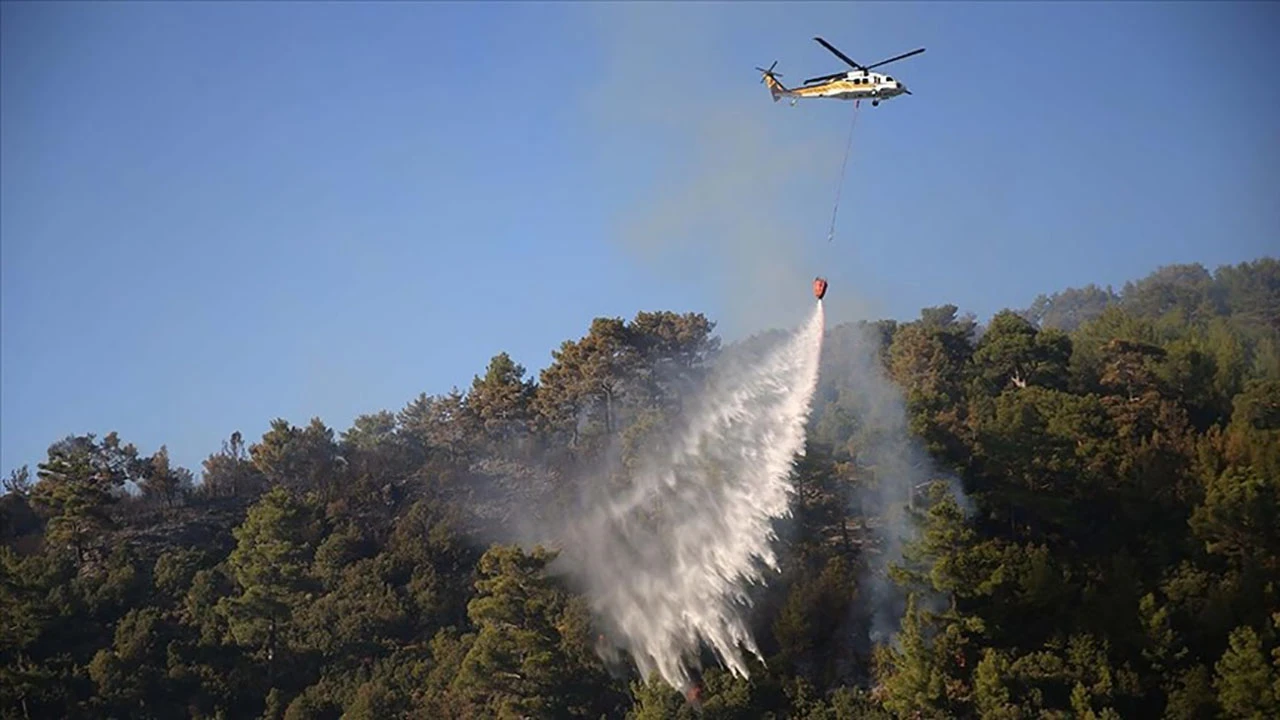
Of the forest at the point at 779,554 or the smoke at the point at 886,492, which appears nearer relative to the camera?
the forest at the point at 779,554

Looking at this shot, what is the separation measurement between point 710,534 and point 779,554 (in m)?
3.62

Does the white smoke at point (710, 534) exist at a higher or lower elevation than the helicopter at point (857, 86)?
lower

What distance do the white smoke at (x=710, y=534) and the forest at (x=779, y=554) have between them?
1500 millimetres

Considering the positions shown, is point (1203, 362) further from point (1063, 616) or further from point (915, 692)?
point (915, 692)

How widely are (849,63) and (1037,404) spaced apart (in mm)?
24342

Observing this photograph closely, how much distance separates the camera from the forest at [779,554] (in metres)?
A: 50.9

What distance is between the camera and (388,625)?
6788 cm

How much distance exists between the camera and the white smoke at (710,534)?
55188 mm

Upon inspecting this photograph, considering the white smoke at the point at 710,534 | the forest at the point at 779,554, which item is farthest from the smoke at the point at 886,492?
the white smoke at the point at 710,534

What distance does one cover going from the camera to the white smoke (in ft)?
181

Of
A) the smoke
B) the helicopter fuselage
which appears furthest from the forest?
the helicopter fuselage

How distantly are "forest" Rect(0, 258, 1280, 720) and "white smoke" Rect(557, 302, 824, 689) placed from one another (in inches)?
59.1

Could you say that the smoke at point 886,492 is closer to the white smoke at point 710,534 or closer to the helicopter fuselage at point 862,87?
the white smoke at point 710,534

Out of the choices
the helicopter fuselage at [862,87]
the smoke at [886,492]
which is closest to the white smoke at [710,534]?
the smoke at [886,492]
